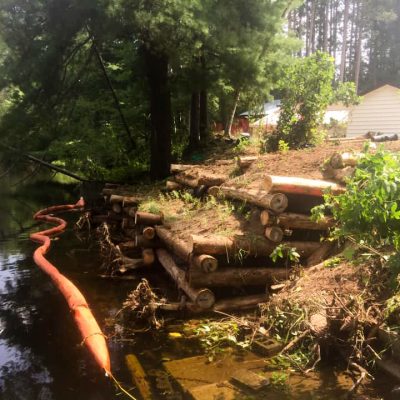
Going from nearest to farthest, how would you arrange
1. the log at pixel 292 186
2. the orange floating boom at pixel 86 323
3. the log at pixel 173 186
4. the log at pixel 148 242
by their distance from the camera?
the orange floating boom at pixel 86 323, the log at pixel 292 186, the log at pixel 148 242, the log at pixel 173 186

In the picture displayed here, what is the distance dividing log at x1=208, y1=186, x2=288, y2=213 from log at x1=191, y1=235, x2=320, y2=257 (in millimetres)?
540

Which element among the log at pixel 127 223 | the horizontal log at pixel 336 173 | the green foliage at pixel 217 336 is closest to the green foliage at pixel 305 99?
the log at pixel 127 223

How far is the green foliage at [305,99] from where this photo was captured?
13031mm

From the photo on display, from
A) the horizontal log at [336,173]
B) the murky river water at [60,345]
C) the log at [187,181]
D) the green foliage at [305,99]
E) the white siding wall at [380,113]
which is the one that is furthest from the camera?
the white siding wall at [380,113]

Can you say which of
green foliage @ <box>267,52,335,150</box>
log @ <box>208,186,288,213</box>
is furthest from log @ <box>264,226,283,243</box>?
green foliage @ <box>267,52,335,150</box>

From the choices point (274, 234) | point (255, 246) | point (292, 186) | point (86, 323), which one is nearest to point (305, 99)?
point (292, 186)

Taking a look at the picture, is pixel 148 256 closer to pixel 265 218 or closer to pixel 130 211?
pixel 130 211

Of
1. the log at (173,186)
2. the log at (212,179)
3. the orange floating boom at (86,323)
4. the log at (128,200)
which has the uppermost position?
the log at (212,179)

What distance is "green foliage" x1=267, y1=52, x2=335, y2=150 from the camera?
1303cm

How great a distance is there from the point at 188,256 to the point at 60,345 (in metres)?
2.20

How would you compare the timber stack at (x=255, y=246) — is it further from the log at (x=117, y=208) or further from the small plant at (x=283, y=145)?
the log at (x=117, y=208)

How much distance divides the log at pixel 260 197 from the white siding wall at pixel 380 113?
16.0 m

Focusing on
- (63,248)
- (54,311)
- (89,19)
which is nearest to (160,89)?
(89,19)

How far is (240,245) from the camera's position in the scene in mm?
7246
